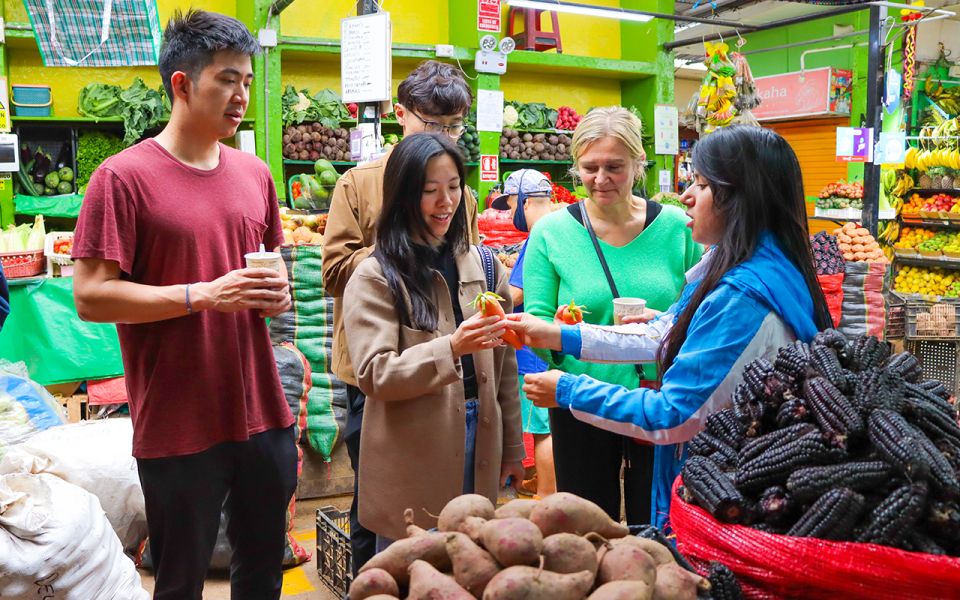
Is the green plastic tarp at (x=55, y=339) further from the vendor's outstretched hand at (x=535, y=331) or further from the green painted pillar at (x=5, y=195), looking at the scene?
the vendor's outstretched hand at (x=535, y=331)

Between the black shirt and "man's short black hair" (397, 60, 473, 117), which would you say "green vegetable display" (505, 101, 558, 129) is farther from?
the black shirt

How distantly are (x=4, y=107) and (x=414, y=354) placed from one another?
19.3 feet

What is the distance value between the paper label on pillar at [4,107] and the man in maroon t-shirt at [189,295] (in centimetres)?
503

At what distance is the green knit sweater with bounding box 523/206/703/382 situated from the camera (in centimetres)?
285

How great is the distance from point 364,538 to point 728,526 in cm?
158

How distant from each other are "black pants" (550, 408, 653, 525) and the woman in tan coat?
30 cm

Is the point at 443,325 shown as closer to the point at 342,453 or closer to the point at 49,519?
the point at 49,519

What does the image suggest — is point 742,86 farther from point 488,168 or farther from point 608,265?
point 608,265

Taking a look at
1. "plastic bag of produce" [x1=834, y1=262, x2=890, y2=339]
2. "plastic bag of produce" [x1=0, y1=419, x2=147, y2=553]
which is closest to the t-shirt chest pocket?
"plastic bag of produce" [x1=0, y1=419, x2=147, y2=553]

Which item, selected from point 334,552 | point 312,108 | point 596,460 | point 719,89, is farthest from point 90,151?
point 596,460

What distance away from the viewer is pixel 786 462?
1.50 m

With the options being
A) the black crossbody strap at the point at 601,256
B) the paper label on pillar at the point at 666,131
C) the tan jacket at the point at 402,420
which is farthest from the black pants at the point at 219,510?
the paper label on pillar at the point at 666,131

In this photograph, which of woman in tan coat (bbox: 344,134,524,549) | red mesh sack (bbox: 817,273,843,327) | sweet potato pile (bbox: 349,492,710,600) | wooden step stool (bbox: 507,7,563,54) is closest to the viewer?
sweet potato pile (bbox: 349,492,710,600)

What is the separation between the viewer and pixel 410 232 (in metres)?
2.53
